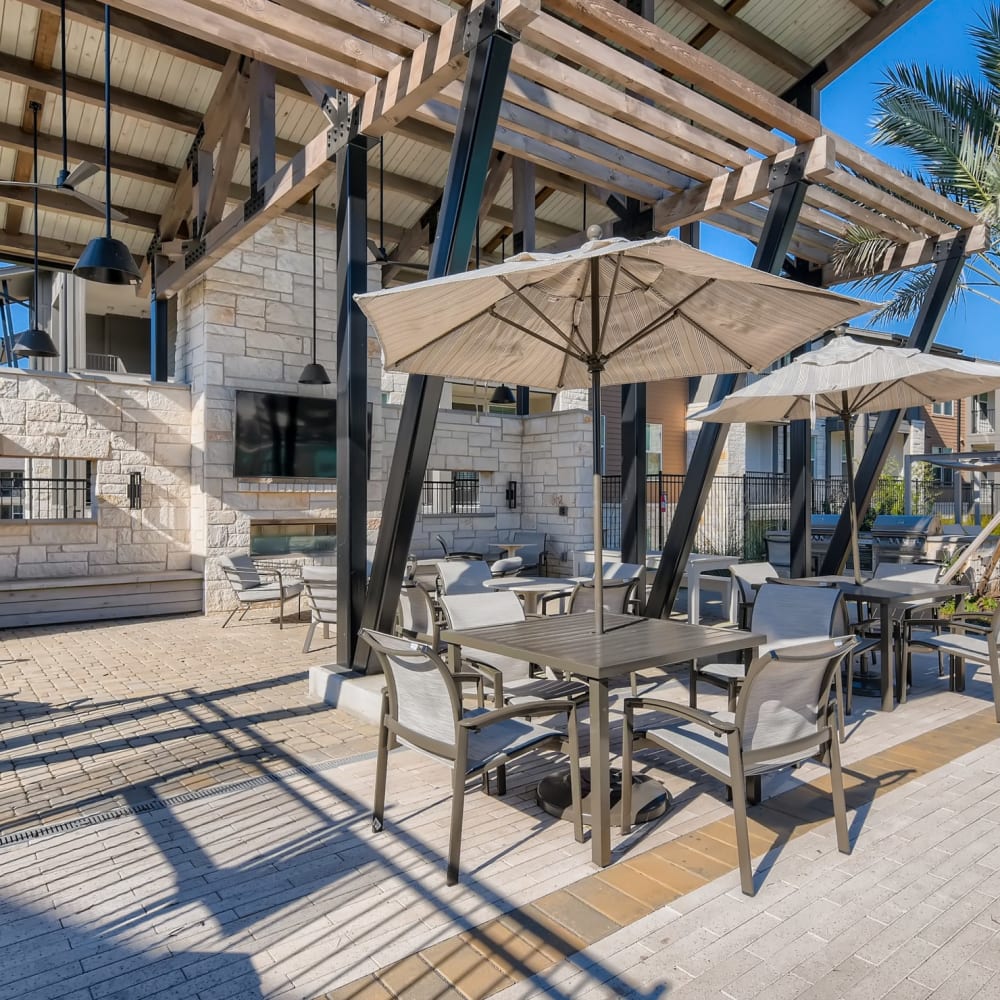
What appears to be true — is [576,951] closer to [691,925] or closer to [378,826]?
[691,925]

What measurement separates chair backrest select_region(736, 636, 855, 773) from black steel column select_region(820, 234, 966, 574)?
17.8 ft

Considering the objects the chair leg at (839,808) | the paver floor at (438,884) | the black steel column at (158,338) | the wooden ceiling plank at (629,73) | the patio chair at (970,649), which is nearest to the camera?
the paver floor at (438,884)

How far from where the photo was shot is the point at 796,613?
4254mm

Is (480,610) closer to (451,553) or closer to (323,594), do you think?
(323,594)

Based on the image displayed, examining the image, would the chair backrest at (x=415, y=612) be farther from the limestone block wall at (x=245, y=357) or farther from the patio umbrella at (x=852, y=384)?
the limestone block wall at (x=245, y=357)

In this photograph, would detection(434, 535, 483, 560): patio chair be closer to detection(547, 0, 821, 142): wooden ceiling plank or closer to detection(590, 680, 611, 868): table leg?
detection(547, 0, 821, 142): wooden ceiling plank

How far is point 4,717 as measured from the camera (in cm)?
471

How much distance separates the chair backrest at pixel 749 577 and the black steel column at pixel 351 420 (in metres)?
2.75

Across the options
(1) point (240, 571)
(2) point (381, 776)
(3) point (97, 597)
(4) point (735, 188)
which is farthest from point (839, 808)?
(3) point (97, 597)

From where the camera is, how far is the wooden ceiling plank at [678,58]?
180 inches

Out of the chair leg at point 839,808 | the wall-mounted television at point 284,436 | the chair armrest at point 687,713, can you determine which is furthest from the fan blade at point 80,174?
the chair leg at point 839,808

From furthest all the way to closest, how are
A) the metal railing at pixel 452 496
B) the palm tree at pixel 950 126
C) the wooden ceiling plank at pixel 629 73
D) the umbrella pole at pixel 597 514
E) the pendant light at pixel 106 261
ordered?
the metal railing at pixel 452 496 → the palm tree at pixel 950 126 → the pendant light at pixel 106 261 → the wooden ceiling plank at pixel 629 73 → the umbrella pole at pixel 597 514

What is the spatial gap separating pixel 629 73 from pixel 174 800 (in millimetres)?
5172

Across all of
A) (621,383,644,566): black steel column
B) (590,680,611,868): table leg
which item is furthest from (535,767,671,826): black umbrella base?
(621,383,644,566): black steel column
